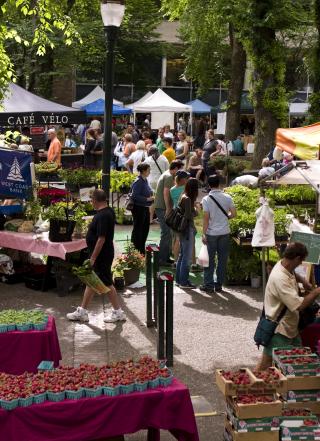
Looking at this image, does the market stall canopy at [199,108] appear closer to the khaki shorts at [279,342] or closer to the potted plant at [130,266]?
the potted plant at [130,266]

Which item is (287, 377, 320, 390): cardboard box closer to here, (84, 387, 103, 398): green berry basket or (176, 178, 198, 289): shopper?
(84, 387, 103, 398): green berry basket

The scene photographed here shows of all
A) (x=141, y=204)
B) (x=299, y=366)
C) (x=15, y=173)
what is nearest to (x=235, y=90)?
(x=141, y=204)

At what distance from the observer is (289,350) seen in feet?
23.7

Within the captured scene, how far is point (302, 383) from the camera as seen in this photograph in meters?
6.79

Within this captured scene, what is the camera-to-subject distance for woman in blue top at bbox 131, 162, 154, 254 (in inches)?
510

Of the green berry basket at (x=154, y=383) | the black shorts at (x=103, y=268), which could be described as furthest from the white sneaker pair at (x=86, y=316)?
the green berry basket at (x=154, y=383)

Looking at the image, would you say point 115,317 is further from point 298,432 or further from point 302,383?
point 298,432

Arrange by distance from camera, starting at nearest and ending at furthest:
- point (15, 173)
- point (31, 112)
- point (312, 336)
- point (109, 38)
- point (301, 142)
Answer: point (312, 336) → point (301, 142) → point (109, 38) → point (15, 173) → point (31, 112)

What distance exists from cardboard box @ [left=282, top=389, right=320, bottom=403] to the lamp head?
245 inches

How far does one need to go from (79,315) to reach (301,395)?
4.24 metres

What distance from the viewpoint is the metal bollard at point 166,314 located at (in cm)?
857

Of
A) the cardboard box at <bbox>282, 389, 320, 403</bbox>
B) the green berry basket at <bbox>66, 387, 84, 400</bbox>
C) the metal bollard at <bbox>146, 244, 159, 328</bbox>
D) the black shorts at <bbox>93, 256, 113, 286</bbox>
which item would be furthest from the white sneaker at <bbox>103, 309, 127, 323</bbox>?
the green berry basket at <bbox>66, 387, 84, 400</bbox>

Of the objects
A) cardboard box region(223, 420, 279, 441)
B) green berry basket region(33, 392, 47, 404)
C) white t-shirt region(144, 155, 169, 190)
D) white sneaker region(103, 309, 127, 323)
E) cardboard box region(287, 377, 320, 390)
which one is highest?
white t-shirt region(144, 155, 169, 190)

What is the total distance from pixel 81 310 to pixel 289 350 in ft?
12.7
